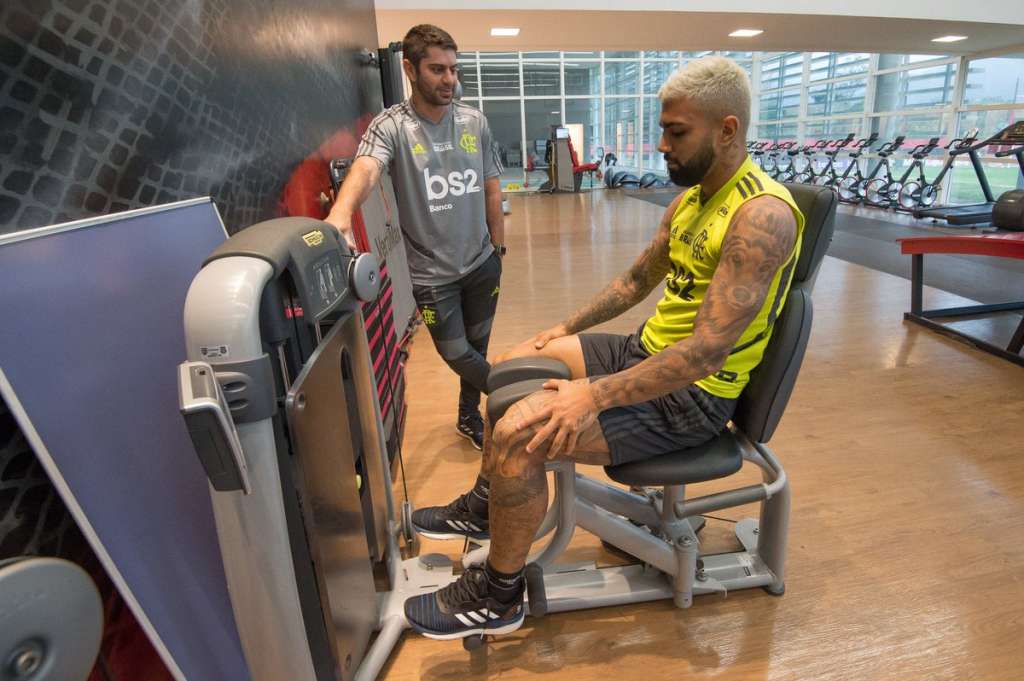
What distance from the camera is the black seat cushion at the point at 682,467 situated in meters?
1.34

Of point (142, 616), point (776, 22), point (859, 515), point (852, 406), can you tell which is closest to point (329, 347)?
point (142, 616)

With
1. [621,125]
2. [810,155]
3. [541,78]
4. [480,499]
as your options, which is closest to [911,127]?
[810,155]

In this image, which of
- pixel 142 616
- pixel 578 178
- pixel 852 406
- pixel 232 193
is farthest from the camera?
pixel 578 178

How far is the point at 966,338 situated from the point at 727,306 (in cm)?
300

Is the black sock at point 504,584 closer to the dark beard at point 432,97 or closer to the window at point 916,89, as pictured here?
the dark beard at point 432,97

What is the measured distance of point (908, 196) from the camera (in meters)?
8.28

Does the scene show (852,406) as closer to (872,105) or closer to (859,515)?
(859,515)

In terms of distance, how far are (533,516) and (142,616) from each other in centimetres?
76

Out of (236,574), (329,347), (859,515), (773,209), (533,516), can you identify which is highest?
(773,209)

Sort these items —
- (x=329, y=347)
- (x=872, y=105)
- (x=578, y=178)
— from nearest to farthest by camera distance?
(x=329, y=347) < (x=872, y=105) < (x=578, y=178)

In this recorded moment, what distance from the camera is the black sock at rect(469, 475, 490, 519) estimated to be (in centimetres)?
171

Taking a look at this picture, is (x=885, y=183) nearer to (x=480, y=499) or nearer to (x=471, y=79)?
(x=471, y=79)

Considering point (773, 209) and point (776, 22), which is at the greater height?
point (776, 22)

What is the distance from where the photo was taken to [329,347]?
1165mm
